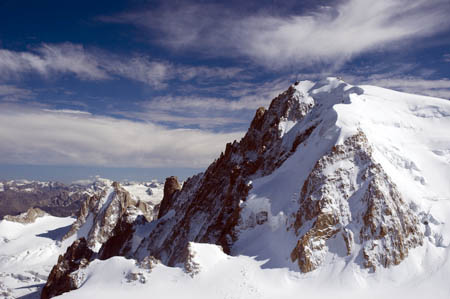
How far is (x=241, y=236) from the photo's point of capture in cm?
5241

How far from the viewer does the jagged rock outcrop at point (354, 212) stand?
39456mm

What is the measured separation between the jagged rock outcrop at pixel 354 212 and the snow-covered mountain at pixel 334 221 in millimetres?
125

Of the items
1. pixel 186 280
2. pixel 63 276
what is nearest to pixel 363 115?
pixel 186 280

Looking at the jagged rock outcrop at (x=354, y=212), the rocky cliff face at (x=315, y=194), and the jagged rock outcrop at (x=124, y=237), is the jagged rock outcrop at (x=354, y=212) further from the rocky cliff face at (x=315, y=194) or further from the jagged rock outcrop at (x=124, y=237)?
the jagged rock outcrop at (x=124, y=237)

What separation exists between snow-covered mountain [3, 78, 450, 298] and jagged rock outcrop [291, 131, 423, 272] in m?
0.12

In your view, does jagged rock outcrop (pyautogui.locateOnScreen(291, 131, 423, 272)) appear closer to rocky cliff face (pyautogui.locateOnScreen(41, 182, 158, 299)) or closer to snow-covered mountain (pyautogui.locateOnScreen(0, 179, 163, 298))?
rocky cliff face (pyautogui.locateOnScreen(41, 182, 158, 299))

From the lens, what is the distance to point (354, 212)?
42.2 m

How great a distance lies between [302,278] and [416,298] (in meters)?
12.0

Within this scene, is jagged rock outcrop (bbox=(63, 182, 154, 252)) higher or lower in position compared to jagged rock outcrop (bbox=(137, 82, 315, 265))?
lower

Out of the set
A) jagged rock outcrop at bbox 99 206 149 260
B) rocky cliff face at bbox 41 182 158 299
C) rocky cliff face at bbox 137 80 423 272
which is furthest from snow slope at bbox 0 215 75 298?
rocky cliff face at bbox 137 80 423 272

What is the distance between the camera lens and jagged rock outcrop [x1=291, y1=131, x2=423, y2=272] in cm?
3946

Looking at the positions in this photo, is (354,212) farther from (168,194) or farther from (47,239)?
(47,239)

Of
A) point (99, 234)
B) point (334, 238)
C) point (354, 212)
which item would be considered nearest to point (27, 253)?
point (99, 234)

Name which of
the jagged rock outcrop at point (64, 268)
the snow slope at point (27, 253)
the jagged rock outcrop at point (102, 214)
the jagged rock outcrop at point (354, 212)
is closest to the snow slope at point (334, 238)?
the jagged rock outcrop at point (354, 212)
